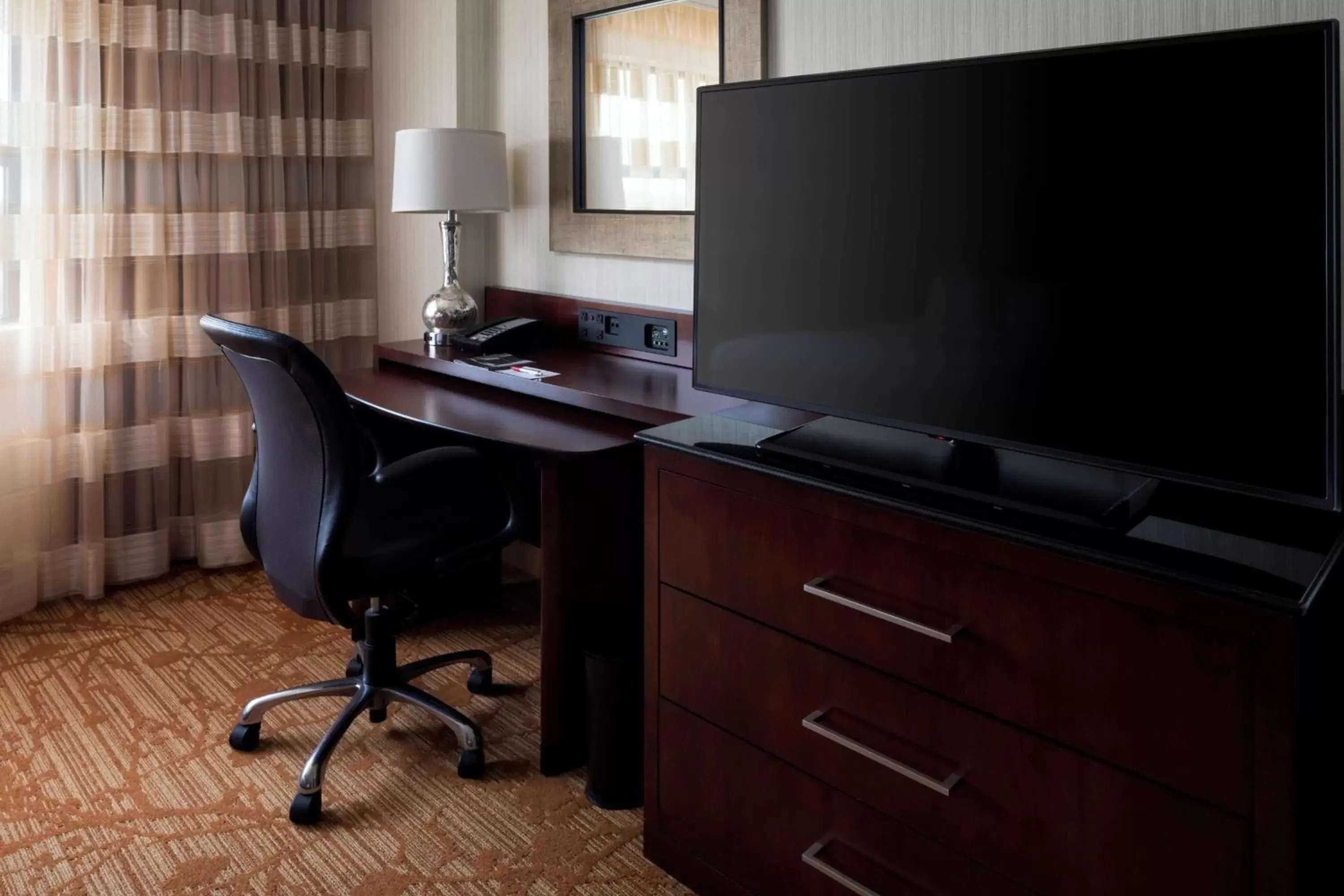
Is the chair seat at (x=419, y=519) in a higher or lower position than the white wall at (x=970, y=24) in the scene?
lower

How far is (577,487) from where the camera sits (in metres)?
2.05

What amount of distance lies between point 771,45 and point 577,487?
1.03 meters

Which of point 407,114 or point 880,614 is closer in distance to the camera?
point 880,614

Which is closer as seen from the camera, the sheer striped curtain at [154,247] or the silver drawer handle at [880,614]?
the silver drawer handle at [880,614]

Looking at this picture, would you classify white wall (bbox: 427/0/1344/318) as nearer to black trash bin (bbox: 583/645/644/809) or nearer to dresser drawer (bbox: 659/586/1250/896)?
black trash bin (bbox: 583/645/644/809)

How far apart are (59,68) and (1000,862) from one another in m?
2.90

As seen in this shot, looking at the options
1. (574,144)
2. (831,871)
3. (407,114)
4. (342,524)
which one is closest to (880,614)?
(831,871)

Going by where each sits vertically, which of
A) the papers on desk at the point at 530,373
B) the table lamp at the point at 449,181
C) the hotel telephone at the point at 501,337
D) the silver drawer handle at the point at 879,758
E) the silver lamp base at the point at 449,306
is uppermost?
the table lamp at the point at 449,181

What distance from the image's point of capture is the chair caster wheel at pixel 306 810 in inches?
77.5

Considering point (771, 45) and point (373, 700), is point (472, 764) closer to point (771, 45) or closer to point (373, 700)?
point (373, 700)

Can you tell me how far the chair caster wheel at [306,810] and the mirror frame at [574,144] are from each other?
1395 mm

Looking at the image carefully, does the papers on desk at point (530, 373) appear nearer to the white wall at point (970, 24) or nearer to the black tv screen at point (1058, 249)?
the black tv screen at point (1058, 249)

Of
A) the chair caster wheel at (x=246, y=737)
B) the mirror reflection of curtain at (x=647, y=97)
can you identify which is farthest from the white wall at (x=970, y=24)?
the chair caster wheel at (x=246, y=737)

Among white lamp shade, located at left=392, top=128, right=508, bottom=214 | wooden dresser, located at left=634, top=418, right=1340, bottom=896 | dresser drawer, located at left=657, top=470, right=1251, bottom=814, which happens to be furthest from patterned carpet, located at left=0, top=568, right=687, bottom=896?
white lamp shade, located at left=392, top=128, right=508, bottom=214
